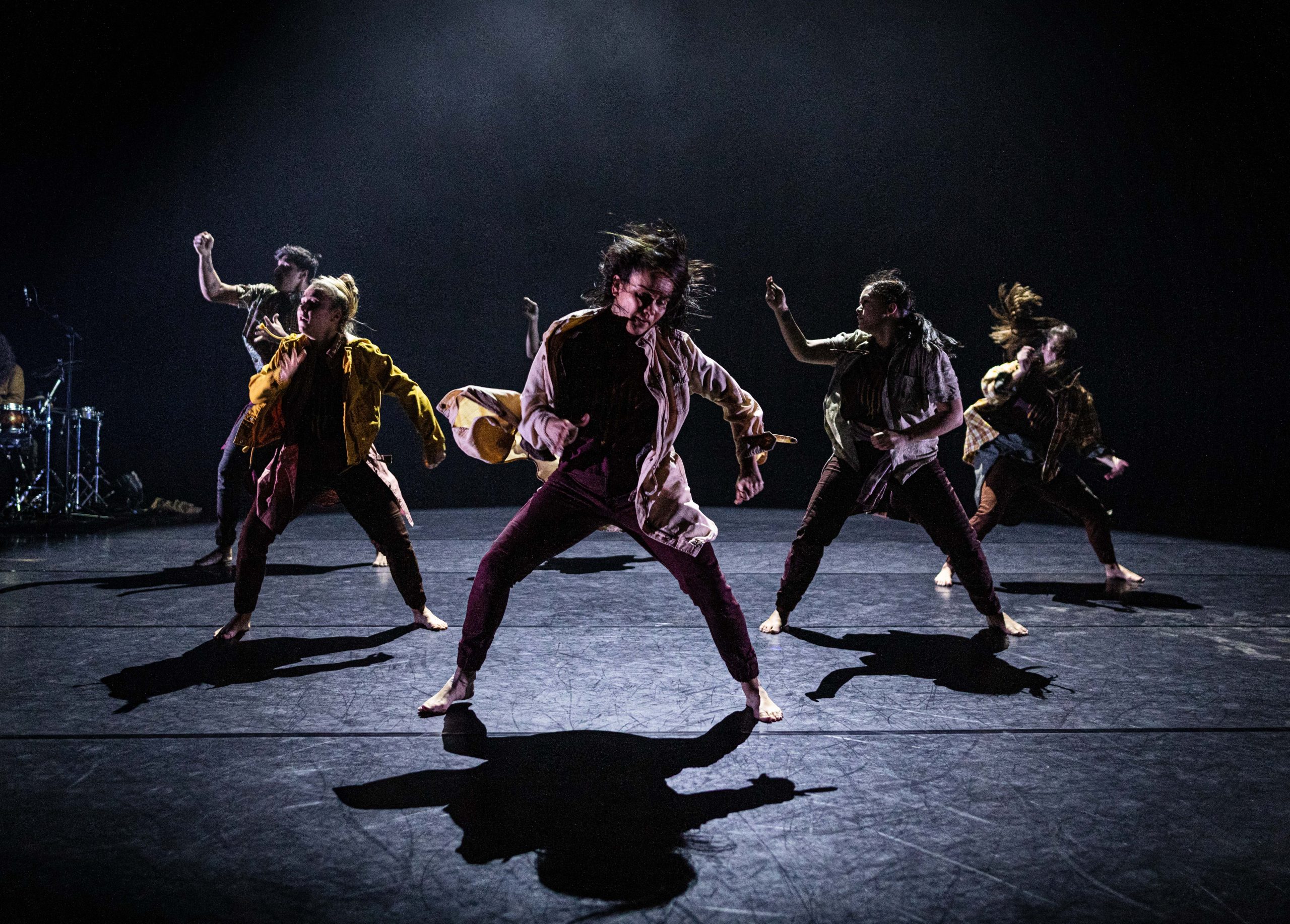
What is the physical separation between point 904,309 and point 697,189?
7369 mm

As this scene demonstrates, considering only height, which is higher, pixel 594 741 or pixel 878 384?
pixel 878 384

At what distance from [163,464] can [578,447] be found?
9.20m

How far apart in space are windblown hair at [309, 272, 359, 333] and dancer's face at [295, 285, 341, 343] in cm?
1

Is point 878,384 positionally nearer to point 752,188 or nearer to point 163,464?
point 752,188

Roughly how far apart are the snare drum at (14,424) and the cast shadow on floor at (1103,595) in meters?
7.58

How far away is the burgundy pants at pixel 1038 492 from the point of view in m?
4.86

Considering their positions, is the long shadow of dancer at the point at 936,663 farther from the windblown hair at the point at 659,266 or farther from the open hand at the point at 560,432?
the windblown hair at the point at 659,266

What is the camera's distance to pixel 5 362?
7.52m

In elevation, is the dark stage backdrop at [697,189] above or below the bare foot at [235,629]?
above

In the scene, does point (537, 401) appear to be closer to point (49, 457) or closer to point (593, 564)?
point (593, 564)

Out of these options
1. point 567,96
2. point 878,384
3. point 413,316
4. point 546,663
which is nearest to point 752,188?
point 567,96

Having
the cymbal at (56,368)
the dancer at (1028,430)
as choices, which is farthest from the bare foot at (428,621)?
the cymbal at (56,368)

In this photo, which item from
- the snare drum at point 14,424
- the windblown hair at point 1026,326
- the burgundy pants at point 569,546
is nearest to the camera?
the burgundy pants at point 569,546

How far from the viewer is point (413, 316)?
10758mm
